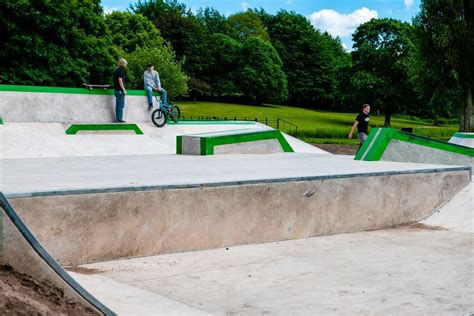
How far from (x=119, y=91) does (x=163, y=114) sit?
6.13 ft

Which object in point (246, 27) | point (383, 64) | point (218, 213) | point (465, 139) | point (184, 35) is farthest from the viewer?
point (246, 27)

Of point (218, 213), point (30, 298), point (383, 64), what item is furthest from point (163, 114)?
point (383, 64)

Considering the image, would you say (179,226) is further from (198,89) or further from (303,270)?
(198,89)

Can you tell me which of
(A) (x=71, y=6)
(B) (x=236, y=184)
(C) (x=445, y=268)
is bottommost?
(C) (x=445, y=268)

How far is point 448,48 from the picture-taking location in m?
36.6

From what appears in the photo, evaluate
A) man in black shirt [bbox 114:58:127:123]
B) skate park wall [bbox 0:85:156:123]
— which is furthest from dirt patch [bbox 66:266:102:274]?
man in black shirt [bbox 114:58:127:123]

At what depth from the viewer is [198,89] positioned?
85.6m

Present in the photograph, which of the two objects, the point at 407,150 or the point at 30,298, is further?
the point at 407,150

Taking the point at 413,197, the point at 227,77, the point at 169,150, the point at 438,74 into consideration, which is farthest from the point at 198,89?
the point at 413,197

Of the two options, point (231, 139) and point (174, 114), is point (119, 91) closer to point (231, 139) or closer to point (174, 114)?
point (174, 114)

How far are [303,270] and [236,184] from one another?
5.46 feet

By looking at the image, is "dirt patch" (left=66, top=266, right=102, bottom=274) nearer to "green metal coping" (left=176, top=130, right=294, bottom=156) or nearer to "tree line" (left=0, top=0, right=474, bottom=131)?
"green metal coping" (left=176, top=130, right=294, bottom=156)

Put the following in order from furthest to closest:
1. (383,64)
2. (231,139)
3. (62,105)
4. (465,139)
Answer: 1. (383,64)
2. (62,105)
3. (465,139)
4. (231,139)

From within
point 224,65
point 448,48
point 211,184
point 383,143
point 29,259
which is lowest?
point 29,259
